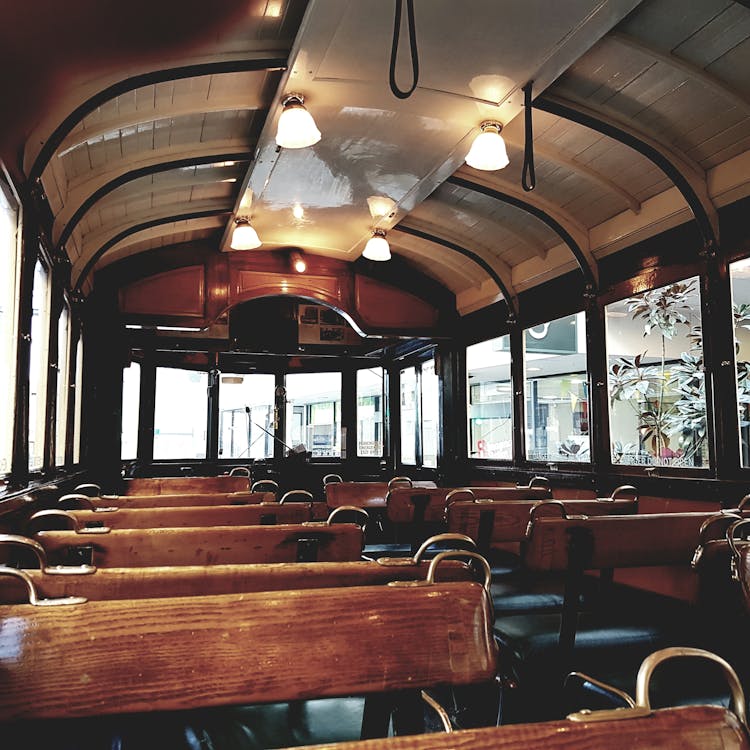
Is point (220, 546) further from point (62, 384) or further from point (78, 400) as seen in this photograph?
point (78, 400)

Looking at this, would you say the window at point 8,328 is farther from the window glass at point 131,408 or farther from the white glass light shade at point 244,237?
the window glass at point 131,408

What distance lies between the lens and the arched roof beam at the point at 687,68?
3016 millimetres

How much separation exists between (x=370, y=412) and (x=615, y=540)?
23.4ft

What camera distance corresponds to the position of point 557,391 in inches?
216

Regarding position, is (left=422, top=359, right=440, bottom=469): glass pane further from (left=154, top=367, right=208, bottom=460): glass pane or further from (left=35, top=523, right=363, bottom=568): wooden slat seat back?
(left=35, top=523, right=363, bottom=568): wooden slat seat back

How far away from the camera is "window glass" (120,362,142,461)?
8.13 metres


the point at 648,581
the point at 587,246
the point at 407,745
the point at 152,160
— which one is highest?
the point at 152,160

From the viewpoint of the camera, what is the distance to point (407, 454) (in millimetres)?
8836

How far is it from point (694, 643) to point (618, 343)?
108 inches

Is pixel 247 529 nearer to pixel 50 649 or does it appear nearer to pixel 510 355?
pixel 50 649

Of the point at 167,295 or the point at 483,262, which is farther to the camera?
the point at 167,295

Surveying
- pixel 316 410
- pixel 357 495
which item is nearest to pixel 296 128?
pixel 357 495

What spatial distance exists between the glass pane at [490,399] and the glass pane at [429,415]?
3.42 ft

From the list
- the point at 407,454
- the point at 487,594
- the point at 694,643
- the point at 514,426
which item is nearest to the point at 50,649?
the point at 487,594
